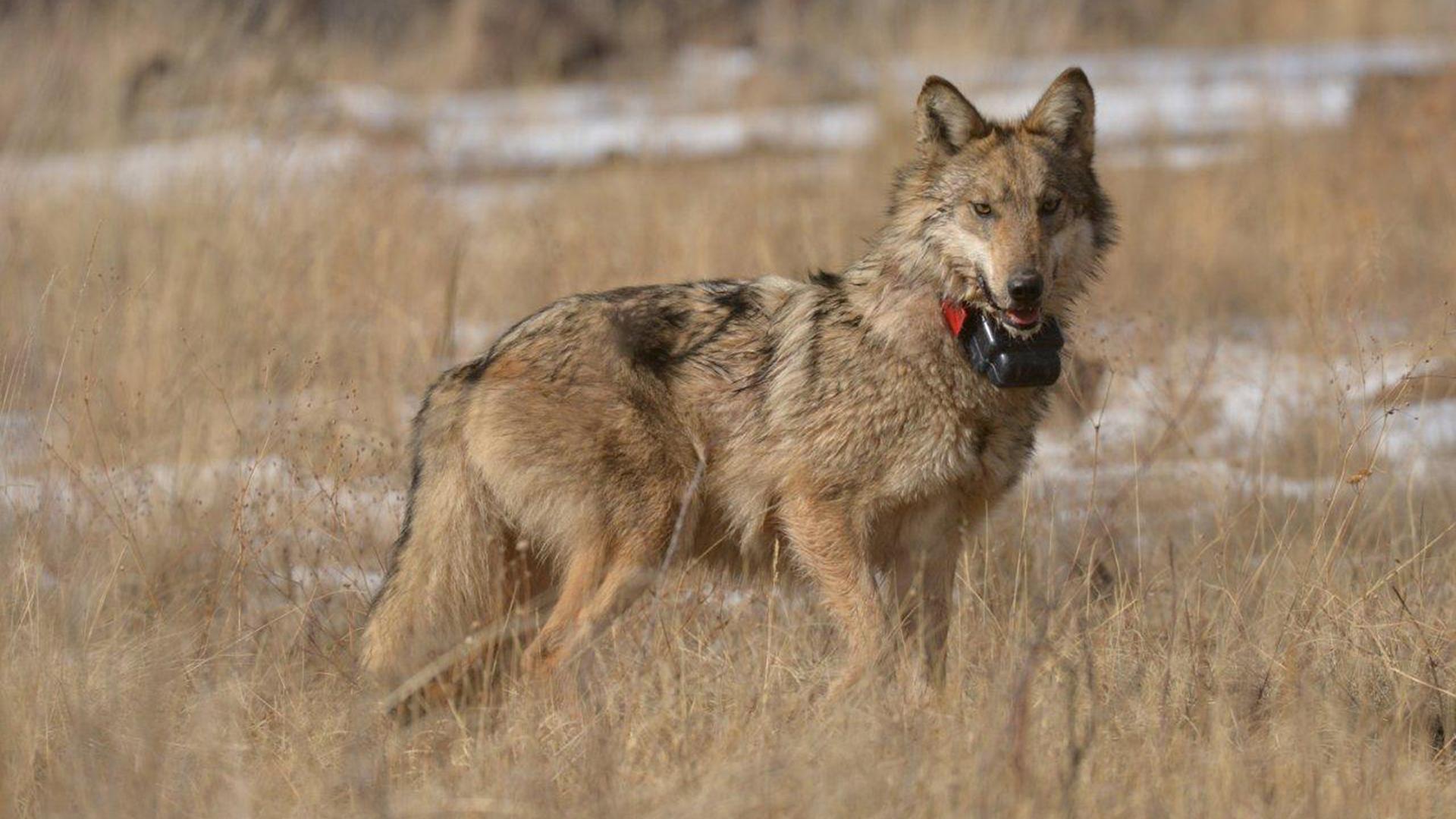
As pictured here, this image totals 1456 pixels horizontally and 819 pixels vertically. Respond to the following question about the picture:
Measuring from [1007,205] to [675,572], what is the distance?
1389 millimetres

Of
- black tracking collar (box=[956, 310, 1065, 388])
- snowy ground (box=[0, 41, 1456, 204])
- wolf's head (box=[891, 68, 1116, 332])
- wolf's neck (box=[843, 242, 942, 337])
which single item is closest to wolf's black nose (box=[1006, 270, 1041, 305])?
wolf's head (box=[891, 68, 1116, 332])

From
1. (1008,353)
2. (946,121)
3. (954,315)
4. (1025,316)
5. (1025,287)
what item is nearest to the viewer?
(1025,287)

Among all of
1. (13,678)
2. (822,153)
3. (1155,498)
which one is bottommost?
(1155,498)

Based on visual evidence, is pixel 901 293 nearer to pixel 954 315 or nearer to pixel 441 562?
pixel 954 315

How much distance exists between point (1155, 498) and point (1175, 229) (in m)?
3.85

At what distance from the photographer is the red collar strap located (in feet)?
13.8

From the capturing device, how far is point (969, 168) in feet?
13.9

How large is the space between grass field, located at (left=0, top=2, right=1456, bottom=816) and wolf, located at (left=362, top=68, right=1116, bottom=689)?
0.21 meters

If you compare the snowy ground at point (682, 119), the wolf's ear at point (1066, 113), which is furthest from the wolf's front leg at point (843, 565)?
the snowy ground at point (682, 119)

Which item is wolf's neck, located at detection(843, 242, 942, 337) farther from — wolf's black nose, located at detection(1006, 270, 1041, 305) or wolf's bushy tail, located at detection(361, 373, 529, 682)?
wolf's bushy tail, located at detection(361, 373, 529, 682)

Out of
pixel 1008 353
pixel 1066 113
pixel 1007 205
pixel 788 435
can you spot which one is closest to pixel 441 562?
pixel 788 435

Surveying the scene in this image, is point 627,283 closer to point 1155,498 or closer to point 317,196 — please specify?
point 317,196

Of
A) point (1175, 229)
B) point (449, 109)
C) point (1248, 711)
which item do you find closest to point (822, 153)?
point (1175, 229)

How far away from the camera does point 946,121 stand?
4.34m
